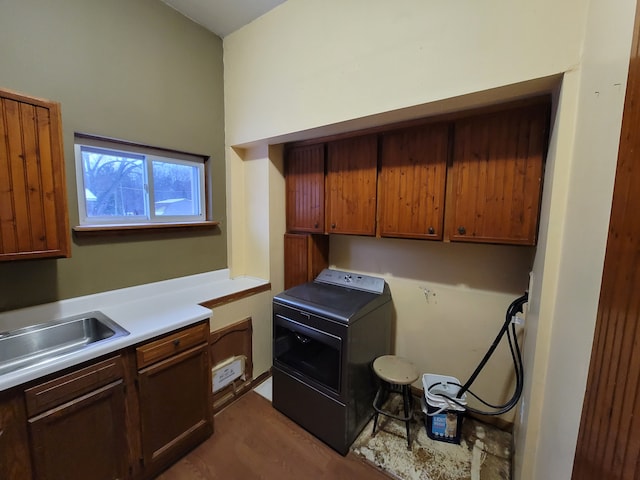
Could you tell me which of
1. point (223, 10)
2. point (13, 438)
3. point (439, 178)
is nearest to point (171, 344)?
point (13, 438)

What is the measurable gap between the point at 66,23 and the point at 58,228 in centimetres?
121

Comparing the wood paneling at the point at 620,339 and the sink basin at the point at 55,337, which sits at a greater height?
the wood paneling at the point at 620,339

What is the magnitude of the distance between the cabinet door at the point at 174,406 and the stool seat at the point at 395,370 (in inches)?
44.9

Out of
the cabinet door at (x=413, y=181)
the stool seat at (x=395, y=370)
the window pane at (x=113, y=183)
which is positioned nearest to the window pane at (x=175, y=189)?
the window pane at (x=113, y=183)

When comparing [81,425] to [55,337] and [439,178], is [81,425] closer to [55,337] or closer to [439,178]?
[55,337]

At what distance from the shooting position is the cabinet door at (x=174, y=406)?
1.46 metres

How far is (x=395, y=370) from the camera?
1789mm

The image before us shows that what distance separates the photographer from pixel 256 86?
209 centimetres

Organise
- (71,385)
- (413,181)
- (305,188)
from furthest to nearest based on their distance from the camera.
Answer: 1. (305,188)
2. (413,181)
3. (71,385)

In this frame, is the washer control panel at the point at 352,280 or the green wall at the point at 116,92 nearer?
the green wall at the point at 116,92

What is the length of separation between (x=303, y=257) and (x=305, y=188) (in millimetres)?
605

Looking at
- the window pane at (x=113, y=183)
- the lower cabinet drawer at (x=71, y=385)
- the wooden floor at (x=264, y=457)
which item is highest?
the window pane at (x=113, y=183)

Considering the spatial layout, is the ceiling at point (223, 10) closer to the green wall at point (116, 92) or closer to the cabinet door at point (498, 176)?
the green wall at point (116, 92)

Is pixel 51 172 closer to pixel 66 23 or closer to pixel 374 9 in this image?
pixel 66 23
